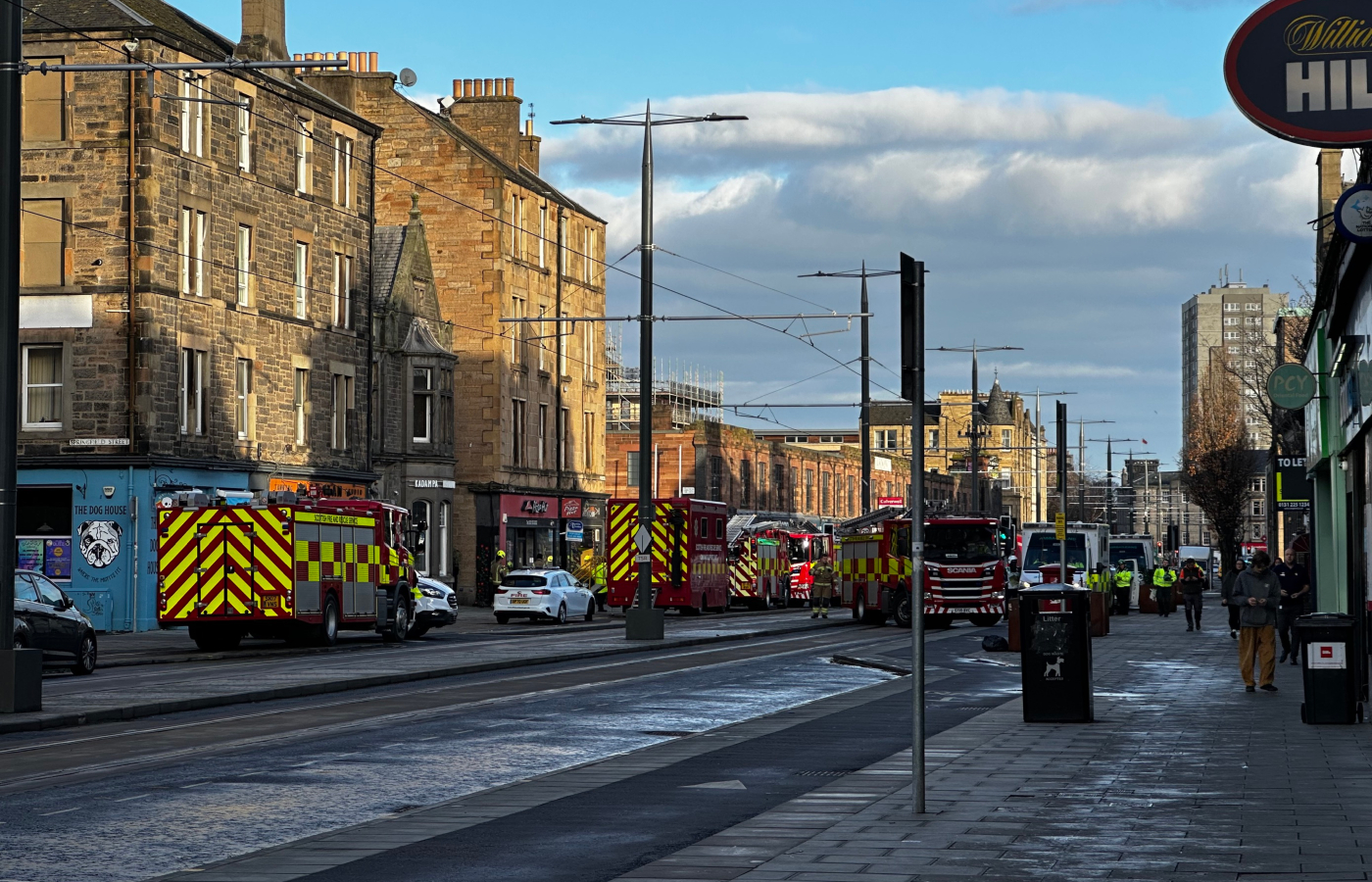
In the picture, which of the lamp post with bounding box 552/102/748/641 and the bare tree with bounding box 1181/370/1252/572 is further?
the bare tree with bounding box 1181/370/1252/572

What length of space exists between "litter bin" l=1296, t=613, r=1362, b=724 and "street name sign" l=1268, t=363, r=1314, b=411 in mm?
11144

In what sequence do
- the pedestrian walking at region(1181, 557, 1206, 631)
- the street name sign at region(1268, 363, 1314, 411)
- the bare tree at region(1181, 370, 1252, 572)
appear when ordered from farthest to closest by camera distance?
the bare tree at region(1181, 370, 1252, 572)
the pedestrian walking at region(1181, 557, 1206, 631)
the street name sign at region(1268, 363, 1314, 411)

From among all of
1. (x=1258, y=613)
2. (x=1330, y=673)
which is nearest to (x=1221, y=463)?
(x=1258, y=613)

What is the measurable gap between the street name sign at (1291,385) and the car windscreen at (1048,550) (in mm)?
30811

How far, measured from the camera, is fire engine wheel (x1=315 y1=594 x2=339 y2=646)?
3544cm

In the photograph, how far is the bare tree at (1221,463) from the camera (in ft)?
296

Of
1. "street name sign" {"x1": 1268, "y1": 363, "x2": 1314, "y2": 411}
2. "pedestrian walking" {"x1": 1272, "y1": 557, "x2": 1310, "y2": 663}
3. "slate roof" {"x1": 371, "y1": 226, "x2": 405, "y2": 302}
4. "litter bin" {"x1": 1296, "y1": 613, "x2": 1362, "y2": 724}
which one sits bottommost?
"litter bin" {"x1": 1296, "y1": 613, "x2": 1362, "y2": 724}

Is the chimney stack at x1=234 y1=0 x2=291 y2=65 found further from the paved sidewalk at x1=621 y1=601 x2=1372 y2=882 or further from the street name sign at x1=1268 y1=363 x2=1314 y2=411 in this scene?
the paved sidewalk at x1=621 y1=601 x2=1372 y2=882

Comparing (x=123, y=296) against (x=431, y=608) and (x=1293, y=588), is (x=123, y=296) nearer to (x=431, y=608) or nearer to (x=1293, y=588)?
(x=431, y=608)

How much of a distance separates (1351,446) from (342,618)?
19.0 meters

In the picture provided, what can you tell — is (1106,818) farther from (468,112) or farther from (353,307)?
(468,112)

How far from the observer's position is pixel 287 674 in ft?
86.1

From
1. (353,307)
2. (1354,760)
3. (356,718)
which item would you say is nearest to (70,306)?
(353,307)

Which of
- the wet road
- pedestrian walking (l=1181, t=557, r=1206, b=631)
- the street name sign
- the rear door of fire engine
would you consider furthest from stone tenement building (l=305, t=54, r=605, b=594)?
the wet road
